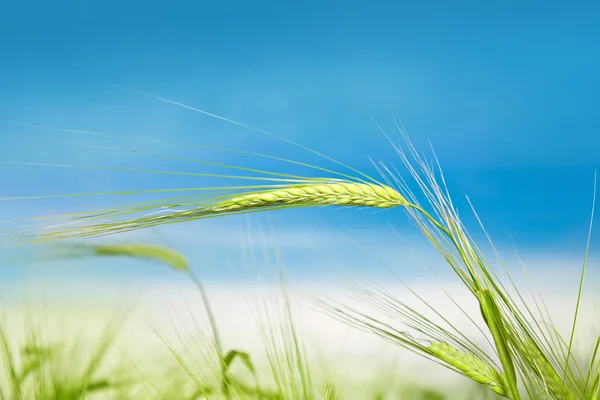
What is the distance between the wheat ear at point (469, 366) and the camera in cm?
81

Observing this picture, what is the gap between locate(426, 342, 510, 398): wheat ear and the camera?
0.81 metres

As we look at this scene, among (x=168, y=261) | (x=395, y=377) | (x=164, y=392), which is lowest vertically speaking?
(x=164, y=392)

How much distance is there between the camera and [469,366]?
82 cm

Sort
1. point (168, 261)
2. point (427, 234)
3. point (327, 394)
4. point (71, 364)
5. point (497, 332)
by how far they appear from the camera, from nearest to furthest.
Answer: point (497, 332)
point (427, 234)
point (327, 394)
point (168, 261)
point (71, 364)

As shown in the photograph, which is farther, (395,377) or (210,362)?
(395,377)

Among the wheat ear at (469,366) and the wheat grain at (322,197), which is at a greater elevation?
the wheat grain at (322,197)

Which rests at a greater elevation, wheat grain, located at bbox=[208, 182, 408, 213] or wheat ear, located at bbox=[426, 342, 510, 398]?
wheat grain, located at bbox=[208, 182, 408, 213]

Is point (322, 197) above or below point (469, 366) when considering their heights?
above

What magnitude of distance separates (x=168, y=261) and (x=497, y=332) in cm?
74

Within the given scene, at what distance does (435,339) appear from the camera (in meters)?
0.88

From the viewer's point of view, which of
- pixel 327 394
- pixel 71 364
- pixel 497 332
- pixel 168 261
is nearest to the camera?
pixel 497 332

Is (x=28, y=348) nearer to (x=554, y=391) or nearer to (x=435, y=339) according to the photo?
(x=435, y=339)

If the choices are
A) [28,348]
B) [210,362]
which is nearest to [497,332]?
[210,362]

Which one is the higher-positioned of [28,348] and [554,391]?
[554,391]
